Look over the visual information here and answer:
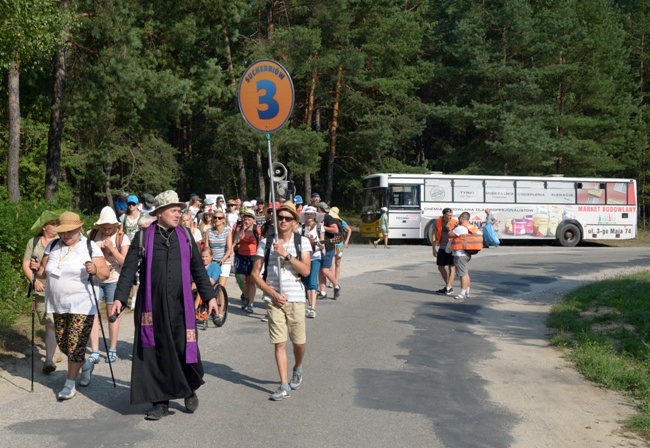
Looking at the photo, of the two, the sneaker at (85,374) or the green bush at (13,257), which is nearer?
the sneaker at (85,374)

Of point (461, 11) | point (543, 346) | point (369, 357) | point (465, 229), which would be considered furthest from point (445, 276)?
point (461, 11)

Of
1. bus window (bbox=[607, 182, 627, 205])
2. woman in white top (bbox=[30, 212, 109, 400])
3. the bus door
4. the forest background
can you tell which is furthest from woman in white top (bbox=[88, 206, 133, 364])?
bus window (bbox=[607, 182, 627, 205])

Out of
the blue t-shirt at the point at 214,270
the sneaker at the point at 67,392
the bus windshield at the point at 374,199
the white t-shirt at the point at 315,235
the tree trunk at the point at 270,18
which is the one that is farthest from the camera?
the tree trunk at the point at 270,18

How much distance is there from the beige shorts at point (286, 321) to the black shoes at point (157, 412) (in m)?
1.17

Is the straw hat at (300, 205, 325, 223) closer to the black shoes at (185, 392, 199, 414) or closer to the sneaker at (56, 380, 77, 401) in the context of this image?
the sneaker at (56, 380, 77, 401)

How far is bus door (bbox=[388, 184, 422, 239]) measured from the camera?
106 ft

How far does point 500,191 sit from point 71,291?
94.3 feet

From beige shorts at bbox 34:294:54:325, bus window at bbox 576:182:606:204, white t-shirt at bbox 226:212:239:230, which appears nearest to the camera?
beige shorts at bbox 34:294:54:325

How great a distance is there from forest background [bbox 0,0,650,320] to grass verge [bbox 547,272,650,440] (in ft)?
52.0

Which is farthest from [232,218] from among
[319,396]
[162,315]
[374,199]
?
[374,199]

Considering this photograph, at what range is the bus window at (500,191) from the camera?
3347 centimetres

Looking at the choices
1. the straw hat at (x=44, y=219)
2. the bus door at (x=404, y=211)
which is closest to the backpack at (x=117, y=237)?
the straw hat at (x=44, y=219)

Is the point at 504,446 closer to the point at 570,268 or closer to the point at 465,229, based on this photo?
the point at 465,229

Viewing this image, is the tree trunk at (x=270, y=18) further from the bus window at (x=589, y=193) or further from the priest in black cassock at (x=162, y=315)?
the priest in black cassock at (x=162, y=315)
